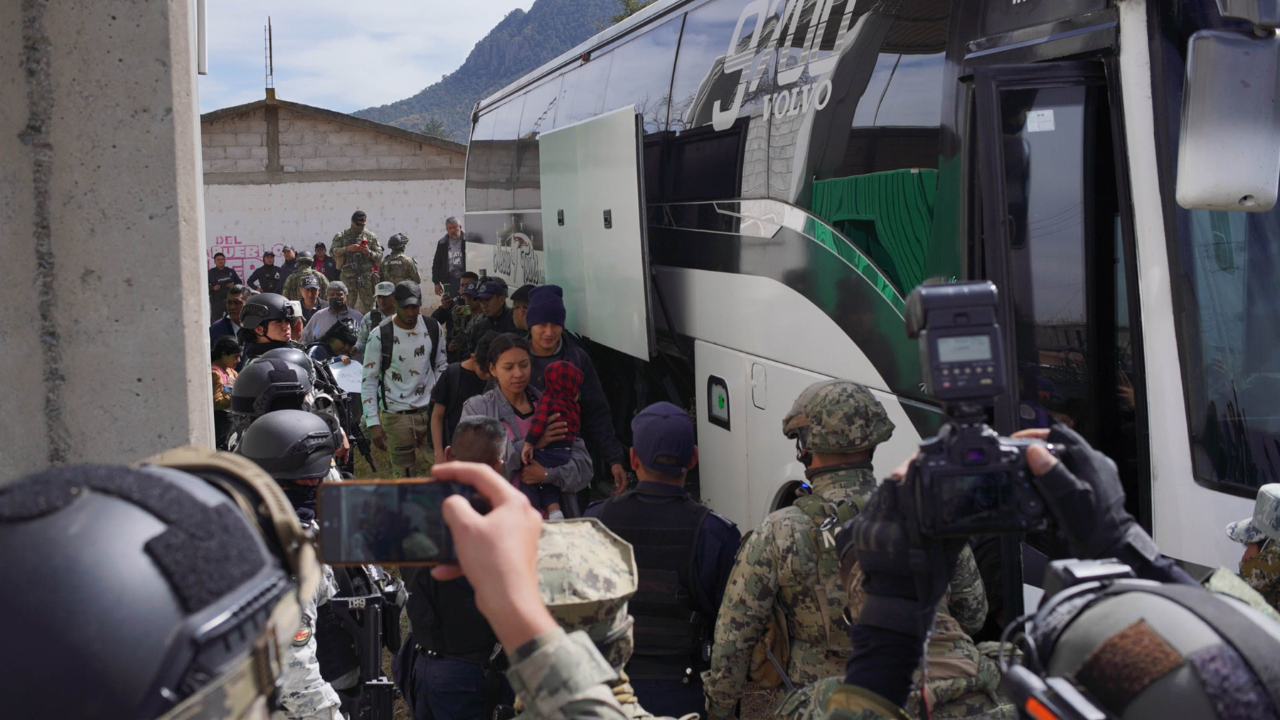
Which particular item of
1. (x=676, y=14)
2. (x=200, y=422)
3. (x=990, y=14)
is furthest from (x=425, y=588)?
(x=676, y=14)

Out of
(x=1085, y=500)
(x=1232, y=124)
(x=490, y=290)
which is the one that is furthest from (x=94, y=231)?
(x=490, y=290)

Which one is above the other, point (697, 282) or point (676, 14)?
point (676, 14)

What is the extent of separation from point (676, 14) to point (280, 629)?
6257mm

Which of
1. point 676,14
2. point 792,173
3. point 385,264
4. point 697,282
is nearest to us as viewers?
point 792,173

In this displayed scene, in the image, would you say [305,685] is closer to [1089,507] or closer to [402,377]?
[1089,507]

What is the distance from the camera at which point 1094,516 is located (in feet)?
5.86

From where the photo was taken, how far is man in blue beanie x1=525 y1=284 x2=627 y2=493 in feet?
20.6

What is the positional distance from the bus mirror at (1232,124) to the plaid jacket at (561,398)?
11.0 feet

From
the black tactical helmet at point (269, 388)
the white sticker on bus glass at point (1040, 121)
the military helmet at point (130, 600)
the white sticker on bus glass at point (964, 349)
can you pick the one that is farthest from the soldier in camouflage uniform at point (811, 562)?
the black tactical helmet at point (269, 388)

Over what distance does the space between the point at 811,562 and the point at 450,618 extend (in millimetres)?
1168

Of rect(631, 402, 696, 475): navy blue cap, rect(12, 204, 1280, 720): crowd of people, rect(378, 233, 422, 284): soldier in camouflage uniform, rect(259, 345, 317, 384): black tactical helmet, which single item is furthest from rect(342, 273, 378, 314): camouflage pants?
rect(631, 402, 696, 475): navy blue cap

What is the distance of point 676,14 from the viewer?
7105 mm

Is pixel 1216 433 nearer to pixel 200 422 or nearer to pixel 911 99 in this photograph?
pixel 911 99

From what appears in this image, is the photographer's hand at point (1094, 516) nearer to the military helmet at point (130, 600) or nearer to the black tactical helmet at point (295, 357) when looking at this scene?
the military helmet at point (130, 600)
